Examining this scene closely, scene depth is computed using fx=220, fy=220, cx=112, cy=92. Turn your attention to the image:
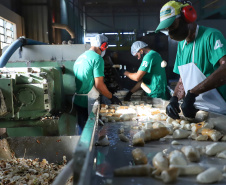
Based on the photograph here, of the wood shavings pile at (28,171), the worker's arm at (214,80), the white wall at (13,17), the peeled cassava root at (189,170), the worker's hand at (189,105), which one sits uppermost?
the white wall at (13,17)

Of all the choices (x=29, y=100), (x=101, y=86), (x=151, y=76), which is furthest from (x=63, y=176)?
(x=151, y=76)

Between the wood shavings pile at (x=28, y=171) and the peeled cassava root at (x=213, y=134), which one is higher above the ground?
the peeled cassava root at (x=213, y=134)

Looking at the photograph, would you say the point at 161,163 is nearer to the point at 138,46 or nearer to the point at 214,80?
the point at 214,80

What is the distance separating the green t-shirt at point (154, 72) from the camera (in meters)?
3.20

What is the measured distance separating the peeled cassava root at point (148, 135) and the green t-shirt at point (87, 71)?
1.73 meters

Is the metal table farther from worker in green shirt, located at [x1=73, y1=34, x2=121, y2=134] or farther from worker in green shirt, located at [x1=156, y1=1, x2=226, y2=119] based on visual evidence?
worker in green shirt, located at [x1=73, y1=34, x2=121, y2=134]

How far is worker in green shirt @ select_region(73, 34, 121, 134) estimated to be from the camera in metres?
2.82

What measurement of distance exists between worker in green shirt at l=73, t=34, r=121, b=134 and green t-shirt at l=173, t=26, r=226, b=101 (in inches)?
44.3

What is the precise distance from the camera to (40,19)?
542 centimetres

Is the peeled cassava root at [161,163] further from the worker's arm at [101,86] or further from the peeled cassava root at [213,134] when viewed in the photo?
the worker's arm at [101,86]

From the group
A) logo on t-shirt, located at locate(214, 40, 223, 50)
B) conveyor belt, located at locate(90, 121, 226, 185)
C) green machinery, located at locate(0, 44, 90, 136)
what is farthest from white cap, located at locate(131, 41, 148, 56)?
conveyor belt, located at locate(90, 121, 226, 185)

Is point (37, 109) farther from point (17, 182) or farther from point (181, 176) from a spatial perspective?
point (181, 176)

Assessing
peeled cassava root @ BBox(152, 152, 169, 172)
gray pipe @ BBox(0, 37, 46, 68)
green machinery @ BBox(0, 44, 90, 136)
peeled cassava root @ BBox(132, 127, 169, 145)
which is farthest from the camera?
gray pipe @ BBox(0, 37, 46, 68)

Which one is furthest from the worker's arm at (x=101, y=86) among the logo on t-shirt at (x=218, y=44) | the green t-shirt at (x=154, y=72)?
the logo on t-shirt at (x=218, y=44)
